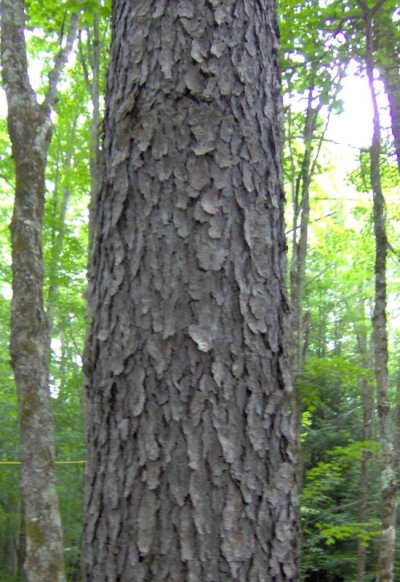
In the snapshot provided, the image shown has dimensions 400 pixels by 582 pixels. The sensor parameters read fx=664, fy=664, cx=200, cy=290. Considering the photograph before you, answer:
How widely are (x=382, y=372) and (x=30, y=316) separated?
3754 mm

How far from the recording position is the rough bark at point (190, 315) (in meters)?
1.58

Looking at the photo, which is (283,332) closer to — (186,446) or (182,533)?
(186,446)

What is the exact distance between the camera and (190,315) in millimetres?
1669

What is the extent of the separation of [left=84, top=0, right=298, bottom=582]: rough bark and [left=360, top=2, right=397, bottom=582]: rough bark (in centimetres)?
546

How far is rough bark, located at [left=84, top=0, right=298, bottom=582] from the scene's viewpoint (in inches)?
62.1

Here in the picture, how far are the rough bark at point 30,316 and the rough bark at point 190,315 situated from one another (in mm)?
3991

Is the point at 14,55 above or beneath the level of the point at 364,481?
above

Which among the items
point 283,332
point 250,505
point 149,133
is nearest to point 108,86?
point 149,133

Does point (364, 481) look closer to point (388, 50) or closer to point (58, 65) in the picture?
point (388, 50)

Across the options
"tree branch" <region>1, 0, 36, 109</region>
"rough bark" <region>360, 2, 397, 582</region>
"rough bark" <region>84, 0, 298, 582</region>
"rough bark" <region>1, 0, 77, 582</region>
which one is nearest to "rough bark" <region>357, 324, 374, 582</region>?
"rough bark" <region>360, 2, 397, 582</region>

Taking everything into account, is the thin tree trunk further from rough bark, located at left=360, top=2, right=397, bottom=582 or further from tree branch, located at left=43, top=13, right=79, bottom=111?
tree branch, located at left=43, top=13, right=79, bottom=111

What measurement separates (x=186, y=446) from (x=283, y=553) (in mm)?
360

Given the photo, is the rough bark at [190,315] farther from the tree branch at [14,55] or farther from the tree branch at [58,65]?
the tree branch at [58,65]

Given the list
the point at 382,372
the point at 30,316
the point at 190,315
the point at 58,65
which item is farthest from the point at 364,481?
the point at 190,315
